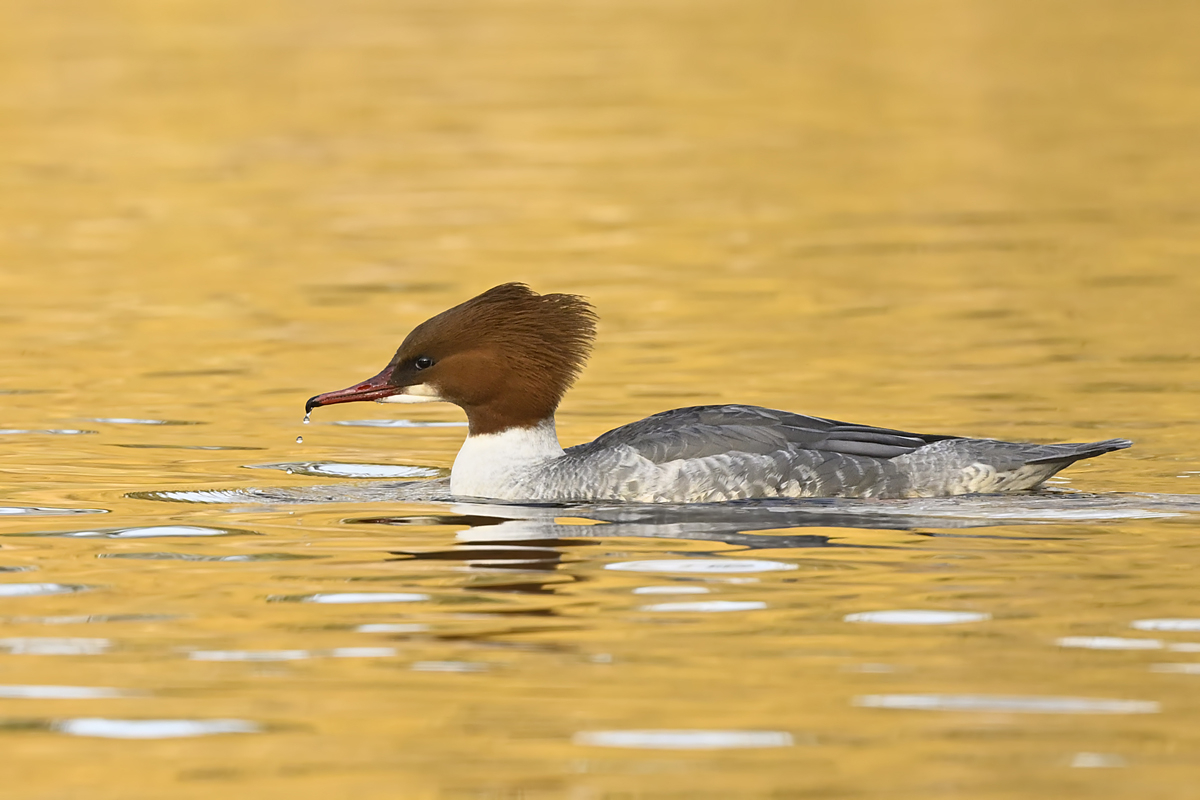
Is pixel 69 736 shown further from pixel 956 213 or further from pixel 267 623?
pixel 956 213

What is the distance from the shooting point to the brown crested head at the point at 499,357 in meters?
10.4

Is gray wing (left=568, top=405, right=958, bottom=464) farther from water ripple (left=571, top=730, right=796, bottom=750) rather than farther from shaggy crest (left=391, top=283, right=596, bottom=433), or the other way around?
water ripple (left=571, top=730, right=796, bottom=750)

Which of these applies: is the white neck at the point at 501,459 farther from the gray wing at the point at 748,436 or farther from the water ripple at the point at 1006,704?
the water ripple at the point at 1006,704

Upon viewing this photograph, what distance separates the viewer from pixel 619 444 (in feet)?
33.4

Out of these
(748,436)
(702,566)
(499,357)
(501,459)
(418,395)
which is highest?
(499,357)

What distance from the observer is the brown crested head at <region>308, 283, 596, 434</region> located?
10359mm

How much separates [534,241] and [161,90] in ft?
49.3

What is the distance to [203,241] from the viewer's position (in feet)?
66.8

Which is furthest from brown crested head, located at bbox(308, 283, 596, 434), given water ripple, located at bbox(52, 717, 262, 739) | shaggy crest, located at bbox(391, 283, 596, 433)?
water ripple, located at bbox(52, 717, 262, 739)

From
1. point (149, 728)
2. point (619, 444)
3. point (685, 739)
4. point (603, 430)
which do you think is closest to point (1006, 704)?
point (685, 739)

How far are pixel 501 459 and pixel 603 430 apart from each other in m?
2.02

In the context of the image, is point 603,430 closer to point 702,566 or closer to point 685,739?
point 702,566

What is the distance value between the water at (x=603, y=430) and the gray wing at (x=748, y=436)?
32 cm

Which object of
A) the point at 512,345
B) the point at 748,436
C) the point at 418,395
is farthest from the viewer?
the point at 418,395
